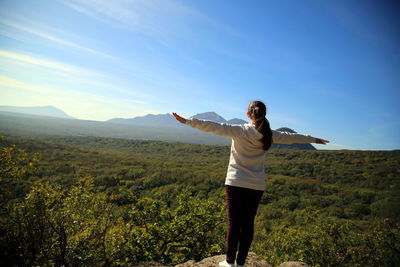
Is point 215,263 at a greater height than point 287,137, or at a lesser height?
lesser

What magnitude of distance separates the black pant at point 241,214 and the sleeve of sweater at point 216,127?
72cm

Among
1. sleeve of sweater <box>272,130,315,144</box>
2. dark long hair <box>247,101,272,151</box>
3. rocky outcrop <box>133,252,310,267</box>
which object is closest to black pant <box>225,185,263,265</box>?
dark long hair <box>247,101,272,151</box>

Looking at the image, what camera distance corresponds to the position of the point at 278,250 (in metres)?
8.04

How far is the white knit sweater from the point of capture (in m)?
2.92

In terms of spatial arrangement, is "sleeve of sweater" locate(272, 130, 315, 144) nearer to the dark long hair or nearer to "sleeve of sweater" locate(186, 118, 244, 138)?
the dark long hair

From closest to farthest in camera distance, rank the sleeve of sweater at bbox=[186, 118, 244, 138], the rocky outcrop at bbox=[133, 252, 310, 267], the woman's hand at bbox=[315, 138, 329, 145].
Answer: the sleeve of sweater at bbox=[186, 118, 244, 138], the woman's hand at bbox=[315, 138, 329, 145], the rocky outcrop at bbox=[133, 252, 310, 267]

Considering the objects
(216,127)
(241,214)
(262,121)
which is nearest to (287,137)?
(262,121)

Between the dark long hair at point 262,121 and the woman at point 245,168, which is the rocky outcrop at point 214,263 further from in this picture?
the dark long hair at point 262,121

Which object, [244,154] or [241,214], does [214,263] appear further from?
[244,154]

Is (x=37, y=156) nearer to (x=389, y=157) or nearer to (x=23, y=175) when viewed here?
(x=23, y=175)

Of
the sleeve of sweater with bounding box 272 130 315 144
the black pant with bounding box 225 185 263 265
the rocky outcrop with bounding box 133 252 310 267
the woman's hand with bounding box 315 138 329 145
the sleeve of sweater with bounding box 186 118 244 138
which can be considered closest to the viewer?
the sleeve of sweater with bounding box 186 118 244 138

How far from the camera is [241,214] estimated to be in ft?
9.70

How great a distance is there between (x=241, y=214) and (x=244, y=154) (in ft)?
2.57

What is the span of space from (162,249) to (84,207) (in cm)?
222
